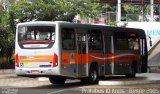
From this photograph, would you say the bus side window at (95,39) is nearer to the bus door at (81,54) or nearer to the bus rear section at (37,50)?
the bus door at (81,54)

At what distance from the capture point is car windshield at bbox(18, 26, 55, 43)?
24.9 meters

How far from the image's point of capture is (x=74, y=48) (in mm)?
25719

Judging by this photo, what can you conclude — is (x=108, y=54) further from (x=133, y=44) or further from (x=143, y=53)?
(x=143, y=53)

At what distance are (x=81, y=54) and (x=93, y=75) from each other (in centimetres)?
175

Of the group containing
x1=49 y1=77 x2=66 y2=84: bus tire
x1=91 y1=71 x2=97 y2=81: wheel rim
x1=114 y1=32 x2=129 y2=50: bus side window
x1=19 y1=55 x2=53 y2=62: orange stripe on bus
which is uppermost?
x1=114 y1=32 x2=129 y2=50: bus side window

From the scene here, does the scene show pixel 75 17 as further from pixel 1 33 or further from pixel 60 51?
pixel 60 51

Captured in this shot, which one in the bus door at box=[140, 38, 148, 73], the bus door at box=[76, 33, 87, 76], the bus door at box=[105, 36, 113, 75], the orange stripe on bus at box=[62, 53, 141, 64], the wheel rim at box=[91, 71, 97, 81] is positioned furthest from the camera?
the bus door at box=[140, 38, 148, 73]

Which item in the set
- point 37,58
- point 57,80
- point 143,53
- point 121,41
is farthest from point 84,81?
point 143,53

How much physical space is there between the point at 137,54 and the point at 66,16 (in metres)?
7.38

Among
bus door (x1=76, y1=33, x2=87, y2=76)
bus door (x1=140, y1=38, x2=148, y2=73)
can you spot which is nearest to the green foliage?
bus door (x1=140, y1=38, x2=148, y2=73)

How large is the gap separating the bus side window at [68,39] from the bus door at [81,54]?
15.4 inches

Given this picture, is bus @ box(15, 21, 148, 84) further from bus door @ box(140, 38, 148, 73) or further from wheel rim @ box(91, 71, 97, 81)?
bus door @ box(140, 38, 148, 73)

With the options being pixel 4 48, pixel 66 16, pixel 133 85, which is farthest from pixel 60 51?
pixel 4 48

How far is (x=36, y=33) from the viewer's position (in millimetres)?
25188
